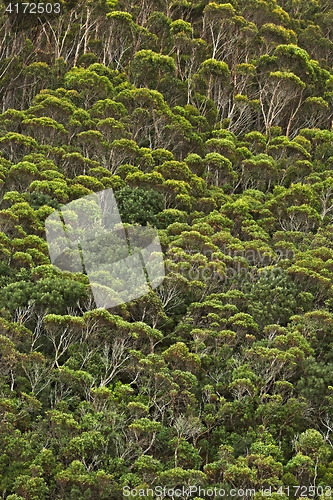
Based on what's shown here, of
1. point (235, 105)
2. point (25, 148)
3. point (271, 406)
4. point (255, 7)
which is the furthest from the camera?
point (255, 7)

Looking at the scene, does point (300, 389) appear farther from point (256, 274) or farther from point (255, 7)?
point (255, 7)

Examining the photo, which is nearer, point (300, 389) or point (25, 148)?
point (300, 389)

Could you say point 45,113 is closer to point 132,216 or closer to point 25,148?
point 25,148

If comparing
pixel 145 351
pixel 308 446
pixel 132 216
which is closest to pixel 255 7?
pixel 132 216

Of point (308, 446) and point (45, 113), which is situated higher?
point (45, 113)

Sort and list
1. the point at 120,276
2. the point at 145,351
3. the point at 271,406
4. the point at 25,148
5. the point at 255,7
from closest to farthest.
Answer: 1. the point at 271,406
2. the point at 145,351
3. the point at 120,276
4. the point at 25,148
5. the point at 255,7

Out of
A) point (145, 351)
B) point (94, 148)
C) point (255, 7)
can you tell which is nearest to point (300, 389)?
point (145, 351)

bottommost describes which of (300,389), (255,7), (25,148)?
(300,389)

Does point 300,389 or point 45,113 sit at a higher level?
point 45,113

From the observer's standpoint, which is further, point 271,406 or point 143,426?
point 271,406
